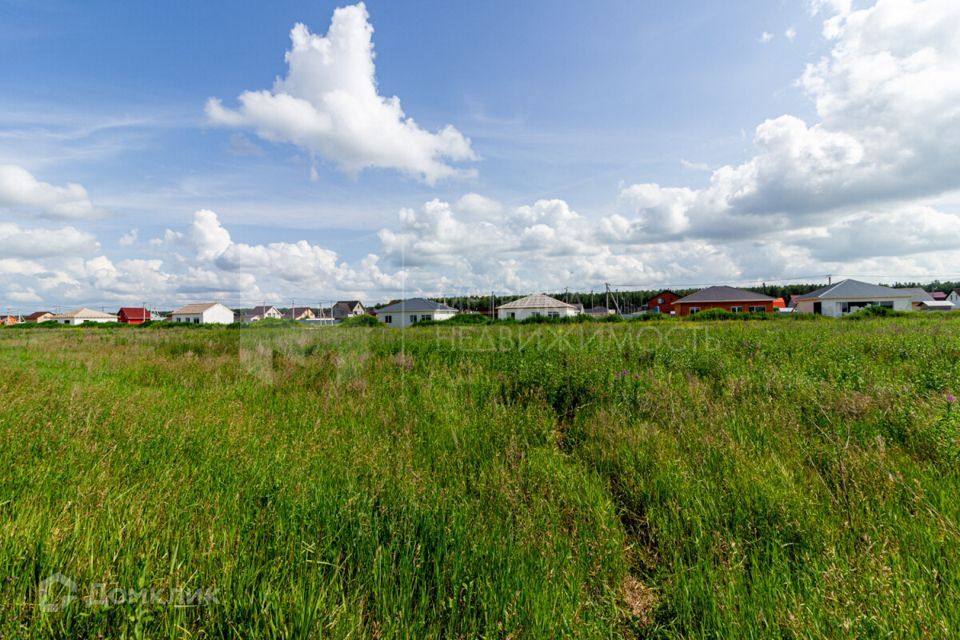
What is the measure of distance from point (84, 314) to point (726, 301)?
137041 millimetres

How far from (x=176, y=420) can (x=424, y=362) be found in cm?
501

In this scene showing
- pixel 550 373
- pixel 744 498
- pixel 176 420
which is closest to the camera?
pixel 744 498

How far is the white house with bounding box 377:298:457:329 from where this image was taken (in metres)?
60.0

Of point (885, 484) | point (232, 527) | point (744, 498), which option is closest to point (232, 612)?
point (232, 527)

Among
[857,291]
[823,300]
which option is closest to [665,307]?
[823,300]

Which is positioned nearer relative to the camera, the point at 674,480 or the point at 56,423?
the point at 674,480

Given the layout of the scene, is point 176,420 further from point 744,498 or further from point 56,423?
point 744,498

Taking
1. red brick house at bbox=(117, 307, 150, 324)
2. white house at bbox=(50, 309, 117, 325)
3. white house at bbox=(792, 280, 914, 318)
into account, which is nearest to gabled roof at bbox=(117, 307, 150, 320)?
red brick house at bbox=(117, 307, 150, 324)

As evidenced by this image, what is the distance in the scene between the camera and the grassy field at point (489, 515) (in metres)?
1.78

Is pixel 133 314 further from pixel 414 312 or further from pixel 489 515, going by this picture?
pixel 489 515

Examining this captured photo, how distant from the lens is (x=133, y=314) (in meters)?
81.1

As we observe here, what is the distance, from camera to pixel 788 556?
2.32 metres

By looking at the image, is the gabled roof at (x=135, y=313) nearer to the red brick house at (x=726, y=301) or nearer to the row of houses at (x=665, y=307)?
the row of houses at (x=665, y=307)

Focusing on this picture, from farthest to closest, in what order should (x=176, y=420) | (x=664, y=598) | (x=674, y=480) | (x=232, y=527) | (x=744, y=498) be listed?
(x=176, y=420) < (x=674, y=480) < (x=744, y=498) < (x=232, y=527) < (x=664, y=598)
